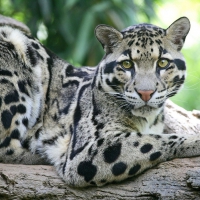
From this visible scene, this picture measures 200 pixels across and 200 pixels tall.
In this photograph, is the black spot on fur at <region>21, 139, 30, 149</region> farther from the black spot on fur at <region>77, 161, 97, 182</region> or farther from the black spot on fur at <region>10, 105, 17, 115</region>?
the black spot on fur at <region>77, 161, 97, 182</region>

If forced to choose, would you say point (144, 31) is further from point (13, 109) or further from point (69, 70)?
point (13, 109)

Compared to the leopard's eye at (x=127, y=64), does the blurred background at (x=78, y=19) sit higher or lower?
higher

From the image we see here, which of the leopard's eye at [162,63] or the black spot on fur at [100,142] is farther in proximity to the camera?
the leopard's eye at [162,63]

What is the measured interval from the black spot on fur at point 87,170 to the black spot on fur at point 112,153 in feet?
0.65

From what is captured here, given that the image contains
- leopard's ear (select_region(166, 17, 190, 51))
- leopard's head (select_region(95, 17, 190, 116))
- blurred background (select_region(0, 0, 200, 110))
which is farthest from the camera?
→ blurred background (select_region(0, 0, 200, 110))

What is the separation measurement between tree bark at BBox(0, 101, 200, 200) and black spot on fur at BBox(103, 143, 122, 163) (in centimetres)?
32

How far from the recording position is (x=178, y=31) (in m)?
7.93

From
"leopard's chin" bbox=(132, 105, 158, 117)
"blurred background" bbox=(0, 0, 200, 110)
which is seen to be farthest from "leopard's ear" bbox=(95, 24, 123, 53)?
"blurred background" bbox=(0, 0, 200, 110)

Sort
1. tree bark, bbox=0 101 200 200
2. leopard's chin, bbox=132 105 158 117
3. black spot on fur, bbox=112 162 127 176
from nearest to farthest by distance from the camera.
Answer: tree bark, bbox=0 101 200 200, black spot on fur, bbox=112 162 127 176, leopard's chin, bbox=132 105 158 117

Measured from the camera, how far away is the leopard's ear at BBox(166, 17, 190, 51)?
786cm

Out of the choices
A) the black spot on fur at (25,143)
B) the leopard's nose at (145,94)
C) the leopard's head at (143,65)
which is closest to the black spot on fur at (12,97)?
the black spot on fur at (25,143)

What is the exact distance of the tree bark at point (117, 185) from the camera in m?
6.98

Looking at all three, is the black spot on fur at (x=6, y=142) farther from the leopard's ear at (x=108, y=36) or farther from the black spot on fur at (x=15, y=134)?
the leopard's ear at (x=108, y=36)

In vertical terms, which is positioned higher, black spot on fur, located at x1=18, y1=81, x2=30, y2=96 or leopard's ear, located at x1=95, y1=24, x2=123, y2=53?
leopard's ear, located at x1=95, y1=24, x2=123, y2=53
